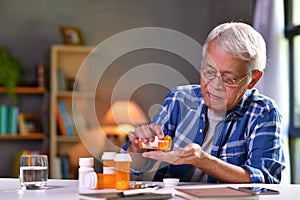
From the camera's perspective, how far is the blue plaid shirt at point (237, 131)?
2.11 metres

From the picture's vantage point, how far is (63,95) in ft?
17.2

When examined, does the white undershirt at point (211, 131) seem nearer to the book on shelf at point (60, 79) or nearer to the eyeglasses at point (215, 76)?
the eyeglasses at point (215, 76)

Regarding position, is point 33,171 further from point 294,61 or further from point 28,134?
point 28,134

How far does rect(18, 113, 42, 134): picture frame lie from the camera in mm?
5152

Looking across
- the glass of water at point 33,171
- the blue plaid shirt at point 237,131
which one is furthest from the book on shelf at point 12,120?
the glass of water at point 33,171

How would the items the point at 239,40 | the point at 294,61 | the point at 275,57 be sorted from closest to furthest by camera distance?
1. the point at 239,40
2. the point at 275,57
3. the point at 294,61

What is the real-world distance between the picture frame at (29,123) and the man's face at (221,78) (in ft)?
10.4

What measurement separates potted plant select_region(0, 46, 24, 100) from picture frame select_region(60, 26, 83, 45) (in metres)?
0.47

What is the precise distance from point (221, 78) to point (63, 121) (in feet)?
10.3

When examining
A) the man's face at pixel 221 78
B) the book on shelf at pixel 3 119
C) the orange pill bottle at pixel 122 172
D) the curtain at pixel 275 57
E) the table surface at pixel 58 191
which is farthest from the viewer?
the book on shelf at pixel 3 119

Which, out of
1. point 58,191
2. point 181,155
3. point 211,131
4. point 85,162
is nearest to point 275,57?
point 211,131

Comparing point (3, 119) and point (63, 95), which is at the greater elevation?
point (63, 95)

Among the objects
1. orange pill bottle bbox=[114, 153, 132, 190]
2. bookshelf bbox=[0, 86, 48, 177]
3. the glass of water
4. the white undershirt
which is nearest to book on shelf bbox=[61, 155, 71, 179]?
bookshelf bbox=[0, 86, 48, 177]

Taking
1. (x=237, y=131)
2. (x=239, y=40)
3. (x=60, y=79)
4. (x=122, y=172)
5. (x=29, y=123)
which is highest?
(x=60, y=79)
